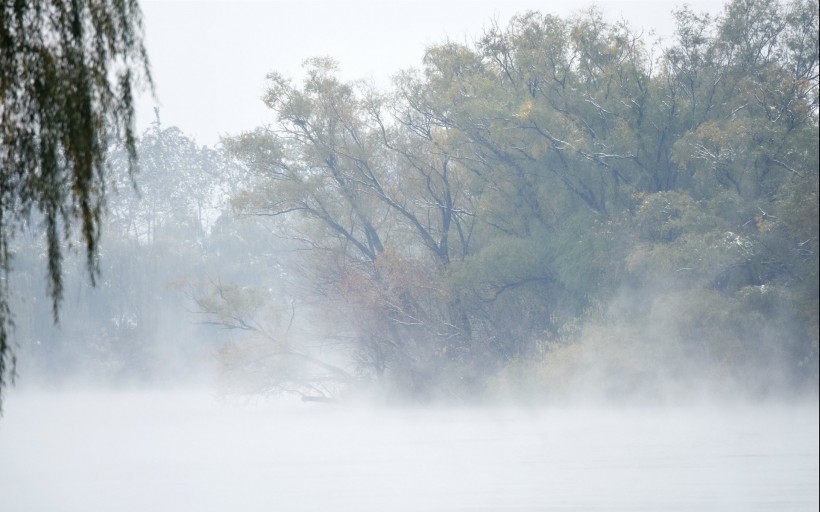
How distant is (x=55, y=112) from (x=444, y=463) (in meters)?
9.78

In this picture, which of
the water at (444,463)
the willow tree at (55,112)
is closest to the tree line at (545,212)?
the water at (444,463)

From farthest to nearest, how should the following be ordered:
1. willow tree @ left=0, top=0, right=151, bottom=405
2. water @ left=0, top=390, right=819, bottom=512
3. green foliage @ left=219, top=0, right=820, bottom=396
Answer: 1. green foliage @ left=219, top=0, right=820, bottom=396
2. water @ left=0, top=390, right=819, bottom=512
3. willow tree @ left=0, top=0, right=151, bottom=405

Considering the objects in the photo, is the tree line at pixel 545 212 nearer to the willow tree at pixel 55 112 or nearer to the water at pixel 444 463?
the water at pixel 444 463

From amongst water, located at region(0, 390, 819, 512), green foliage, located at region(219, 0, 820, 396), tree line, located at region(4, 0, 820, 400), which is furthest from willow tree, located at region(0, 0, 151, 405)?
tree line, located at region(4, 0, 820, 400)

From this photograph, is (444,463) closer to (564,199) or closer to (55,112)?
(564,199)

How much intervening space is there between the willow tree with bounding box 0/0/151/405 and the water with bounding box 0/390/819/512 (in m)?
6.02

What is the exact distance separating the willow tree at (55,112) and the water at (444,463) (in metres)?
6.02

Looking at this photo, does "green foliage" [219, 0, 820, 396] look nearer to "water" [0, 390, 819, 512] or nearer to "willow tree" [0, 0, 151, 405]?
"water" [0, 390, 819, 512]

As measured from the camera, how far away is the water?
11305 millimetres

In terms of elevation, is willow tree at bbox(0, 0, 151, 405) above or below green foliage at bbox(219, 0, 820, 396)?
below

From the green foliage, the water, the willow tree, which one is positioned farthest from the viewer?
the green foliage

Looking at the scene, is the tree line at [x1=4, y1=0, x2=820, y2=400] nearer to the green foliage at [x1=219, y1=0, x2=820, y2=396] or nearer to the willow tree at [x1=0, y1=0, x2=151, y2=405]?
the green foliage at [x1=219, y1=0, x2=820, y2=396]

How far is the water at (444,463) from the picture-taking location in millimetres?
11305

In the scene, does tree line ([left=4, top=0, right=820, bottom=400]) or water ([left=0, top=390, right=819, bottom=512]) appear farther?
tree line ([left=4, top=0, right=820, bottom=400])
